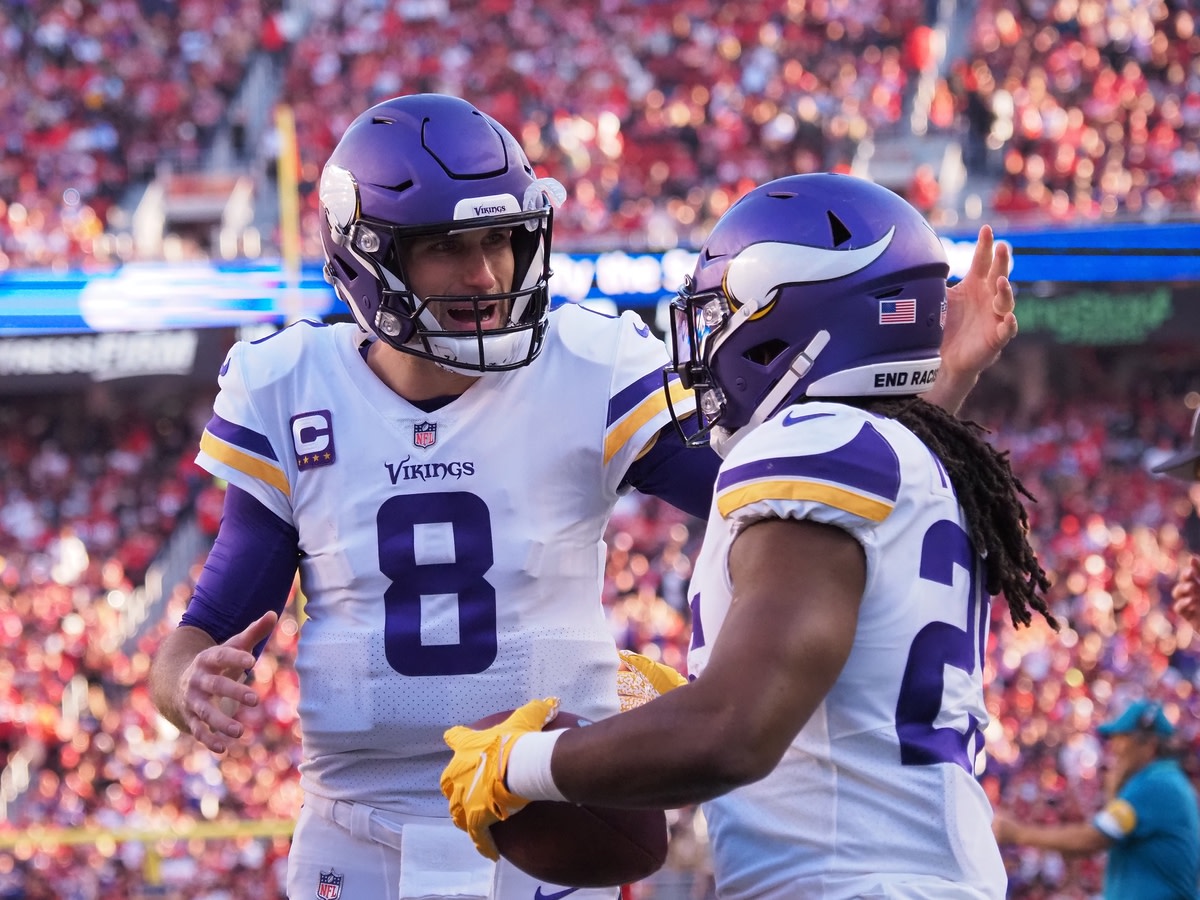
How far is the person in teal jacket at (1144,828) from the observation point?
5.43 m

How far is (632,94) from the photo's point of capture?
16.8 metres

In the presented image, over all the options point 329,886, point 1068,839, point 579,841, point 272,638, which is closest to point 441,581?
point 329,886

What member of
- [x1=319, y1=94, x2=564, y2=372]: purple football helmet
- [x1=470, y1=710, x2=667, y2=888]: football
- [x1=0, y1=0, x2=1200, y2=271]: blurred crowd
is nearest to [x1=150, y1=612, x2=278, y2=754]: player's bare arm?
[x1=470, y1=710, x2=667, y2=888]: football

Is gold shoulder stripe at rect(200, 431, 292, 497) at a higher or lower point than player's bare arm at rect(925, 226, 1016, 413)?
lower

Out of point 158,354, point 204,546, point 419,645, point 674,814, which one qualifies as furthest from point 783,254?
point 158,354

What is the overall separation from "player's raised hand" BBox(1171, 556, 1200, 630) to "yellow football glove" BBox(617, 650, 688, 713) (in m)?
1.54

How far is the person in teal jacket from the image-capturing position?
214 inches

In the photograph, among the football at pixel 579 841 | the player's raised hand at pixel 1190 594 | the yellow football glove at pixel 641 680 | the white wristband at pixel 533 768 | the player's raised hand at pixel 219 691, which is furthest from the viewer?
the player's raised hand at pixel 1190 594

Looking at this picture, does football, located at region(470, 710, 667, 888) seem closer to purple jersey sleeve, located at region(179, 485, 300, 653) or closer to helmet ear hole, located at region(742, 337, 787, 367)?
helmet ear hole, located at region(742, 337, 787, 367)

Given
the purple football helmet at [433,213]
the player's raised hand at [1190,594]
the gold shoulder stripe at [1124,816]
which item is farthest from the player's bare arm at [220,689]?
the gold shoulder stripe at [1124,816]

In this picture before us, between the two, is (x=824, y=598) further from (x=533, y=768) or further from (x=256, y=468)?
(x=256, y=468)

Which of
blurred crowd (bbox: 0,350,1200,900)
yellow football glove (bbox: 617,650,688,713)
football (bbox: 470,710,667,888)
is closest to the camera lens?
football (bbox: 470,710,667,888)

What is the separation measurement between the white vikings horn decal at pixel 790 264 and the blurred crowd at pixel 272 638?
5540mm

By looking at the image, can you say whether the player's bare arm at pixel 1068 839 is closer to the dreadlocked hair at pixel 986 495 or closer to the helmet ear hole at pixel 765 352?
the dreadlocked hair at pixel 986 495
